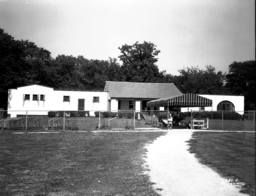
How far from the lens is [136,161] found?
701 cm

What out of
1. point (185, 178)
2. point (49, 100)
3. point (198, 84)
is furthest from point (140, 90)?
point (185, 178)

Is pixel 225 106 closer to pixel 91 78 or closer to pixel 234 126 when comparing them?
pixel 234 126

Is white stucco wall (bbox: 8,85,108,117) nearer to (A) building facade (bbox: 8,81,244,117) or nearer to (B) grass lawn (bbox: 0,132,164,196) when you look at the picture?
(A) building facade (bbox: 8,81,244,117)

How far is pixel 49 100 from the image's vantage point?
29.3 m

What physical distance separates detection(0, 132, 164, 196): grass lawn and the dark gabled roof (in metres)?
20.1

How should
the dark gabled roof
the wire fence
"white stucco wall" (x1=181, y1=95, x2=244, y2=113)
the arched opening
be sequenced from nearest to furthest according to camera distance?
1. the wire fence
2. the dark gabled roof
3. "white stucco wall" (x1=181, y1=95, x2=244, y2=113)
4. the arched opening

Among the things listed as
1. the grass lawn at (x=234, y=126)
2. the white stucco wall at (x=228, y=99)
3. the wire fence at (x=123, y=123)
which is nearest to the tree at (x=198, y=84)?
the white stucco wall at (x=228, y=99)

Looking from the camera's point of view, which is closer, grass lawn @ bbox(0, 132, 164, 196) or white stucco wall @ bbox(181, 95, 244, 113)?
grass lawn @ bbox(0, 132, 164, 196)

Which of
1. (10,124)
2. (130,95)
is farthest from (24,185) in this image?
(130,95)

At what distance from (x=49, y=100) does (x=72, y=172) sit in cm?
2463

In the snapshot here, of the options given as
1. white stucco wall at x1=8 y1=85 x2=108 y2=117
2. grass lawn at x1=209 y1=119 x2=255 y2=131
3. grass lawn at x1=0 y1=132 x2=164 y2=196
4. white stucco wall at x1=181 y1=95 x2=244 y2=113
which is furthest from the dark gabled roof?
grass lawn at x1=0 y1=132 x2=164 y2=196

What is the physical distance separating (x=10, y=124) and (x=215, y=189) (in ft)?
43.6

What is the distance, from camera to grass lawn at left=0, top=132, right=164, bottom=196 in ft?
15.0

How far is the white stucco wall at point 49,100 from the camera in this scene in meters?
28.2
